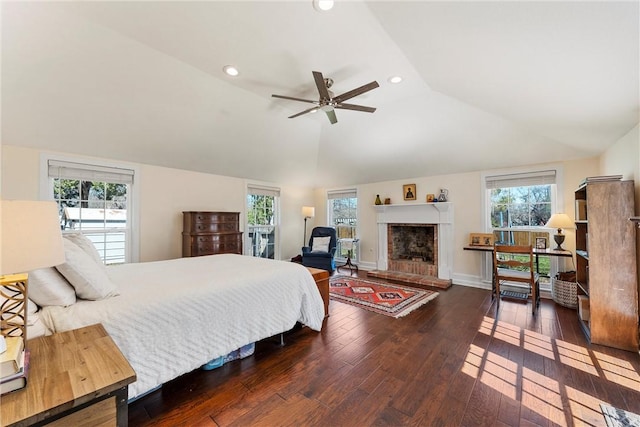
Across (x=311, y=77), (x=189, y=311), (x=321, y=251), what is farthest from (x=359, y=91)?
(x=321, y=251)

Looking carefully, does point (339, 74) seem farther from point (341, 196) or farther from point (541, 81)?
point (341, 196)

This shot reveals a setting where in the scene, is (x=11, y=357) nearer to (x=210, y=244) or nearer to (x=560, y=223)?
(x=210, y=244)

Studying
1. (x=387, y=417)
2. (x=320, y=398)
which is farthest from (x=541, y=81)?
(x=320, y=398)

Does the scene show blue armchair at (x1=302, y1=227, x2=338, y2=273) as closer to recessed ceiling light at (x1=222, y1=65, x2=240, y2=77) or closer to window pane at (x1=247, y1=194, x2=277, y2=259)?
window pane at (x1=247, y1=194, x2=277, y2=259)

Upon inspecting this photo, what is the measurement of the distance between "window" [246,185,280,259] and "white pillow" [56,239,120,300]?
12.5ft

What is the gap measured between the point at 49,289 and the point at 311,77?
277 centimetres

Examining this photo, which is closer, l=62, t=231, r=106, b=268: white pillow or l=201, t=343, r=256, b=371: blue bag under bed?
l=62, t=231, r=106, b=268: white pillow

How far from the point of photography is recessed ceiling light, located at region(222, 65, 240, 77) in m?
Answer: 2.81

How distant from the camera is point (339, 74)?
2.81 meters

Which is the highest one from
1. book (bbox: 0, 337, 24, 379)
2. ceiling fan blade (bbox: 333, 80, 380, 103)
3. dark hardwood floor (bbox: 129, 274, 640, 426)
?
ceiling fan blade (bbox: 333, 80, 380, 103)

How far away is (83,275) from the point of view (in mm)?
1583

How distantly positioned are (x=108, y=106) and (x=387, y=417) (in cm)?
405

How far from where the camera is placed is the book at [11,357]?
84cm

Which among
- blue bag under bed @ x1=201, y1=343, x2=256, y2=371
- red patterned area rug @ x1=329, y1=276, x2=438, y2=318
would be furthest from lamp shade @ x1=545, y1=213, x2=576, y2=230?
blue bag under bed @ x1=201, y1=343, x2=256, y2=371
